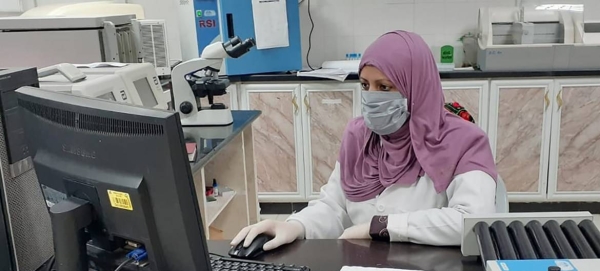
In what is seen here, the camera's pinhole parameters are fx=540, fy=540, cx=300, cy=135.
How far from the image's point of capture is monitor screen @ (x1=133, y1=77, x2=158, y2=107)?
85.4 inches

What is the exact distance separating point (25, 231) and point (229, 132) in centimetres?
125

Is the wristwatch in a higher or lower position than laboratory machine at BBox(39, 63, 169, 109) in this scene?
lower

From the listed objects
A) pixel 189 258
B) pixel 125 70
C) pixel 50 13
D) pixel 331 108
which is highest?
pixel 50 13

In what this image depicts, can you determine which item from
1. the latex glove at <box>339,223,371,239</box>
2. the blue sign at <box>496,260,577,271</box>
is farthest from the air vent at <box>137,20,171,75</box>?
the blue sign at <box>496,260,577,271</box>

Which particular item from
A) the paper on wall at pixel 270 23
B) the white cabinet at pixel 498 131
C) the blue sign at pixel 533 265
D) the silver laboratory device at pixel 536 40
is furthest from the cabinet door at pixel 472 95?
the blue sign at pixel 533 265

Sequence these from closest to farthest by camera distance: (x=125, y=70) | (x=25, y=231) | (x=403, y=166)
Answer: (x=25, y=231), (x=403, y=166), (x=125, y=70)

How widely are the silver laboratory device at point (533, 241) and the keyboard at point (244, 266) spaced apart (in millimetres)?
355

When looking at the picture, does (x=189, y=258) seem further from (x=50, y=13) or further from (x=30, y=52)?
(x=50, y=13)

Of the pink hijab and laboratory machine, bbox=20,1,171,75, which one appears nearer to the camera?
the pink hijab

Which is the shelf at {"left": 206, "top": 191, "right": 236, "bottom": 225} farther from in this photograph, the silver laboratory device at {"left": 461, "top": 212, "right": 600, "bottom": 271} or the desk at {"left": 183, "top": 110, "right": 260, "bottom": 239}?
the silver laboratory device at {"left": 461, "top": 212, "right": 600, "bottom": 271}

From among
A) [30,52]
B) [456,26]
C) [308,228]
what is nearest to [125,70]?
[30,52]

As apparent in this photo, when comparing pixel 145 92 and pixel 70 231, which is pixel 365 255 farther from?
pixel 145 92

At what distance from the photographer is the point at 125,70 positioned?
2074mm

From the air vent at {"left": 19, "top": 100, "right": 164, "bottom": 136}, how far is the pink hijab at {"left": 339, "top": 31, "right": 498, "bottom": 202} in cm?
91
